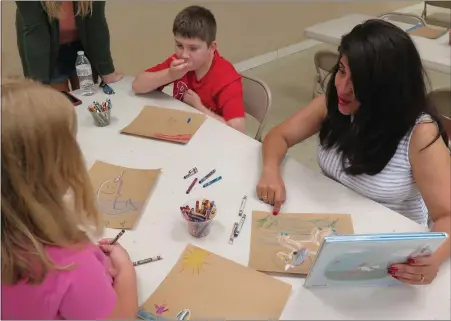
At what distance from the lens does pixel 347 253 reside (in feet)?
3.23

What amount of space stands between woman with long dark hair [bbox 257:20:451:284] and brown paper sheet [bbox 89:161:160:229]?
1.11ft

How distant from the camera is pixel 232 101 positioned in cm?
185

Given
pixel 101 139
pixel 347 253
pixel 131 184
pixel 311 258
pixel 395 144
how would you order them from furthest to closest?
pixel 101 139 → pixel 131 184 → pixel 395 144 → pixel 311 258 → pixel 347 253

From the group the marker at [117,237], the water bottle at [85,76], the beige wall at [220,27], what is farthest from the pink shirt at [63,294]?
the beige wall at [220,27]

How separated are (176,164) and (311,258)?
551mm

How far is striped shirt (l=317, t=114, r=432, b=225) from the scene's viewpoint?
1305 mm

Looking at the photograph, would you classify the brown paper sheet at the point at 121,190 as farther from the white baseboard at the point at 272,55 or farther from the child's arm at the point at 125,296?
the white baseboard at the point at 272,55


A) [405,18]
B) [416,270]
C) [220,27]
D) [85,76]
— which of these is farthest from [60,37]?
[405,18]

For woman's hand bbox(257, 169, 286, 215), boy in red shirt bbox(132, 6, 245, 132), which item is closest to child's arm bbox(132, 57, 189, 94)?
boy in red shirt bbox(132, 6, 245, 132)

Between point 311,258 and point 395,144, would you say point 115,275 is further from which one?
point 395,144

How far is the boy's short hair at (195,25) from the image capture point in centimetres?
177

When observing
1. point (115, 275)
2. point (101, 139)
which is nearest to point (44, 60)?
point (101, 139)

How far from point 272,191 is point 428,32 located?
6.63 feet

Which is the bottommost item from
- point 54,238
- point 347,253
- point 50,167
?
point 347,253
